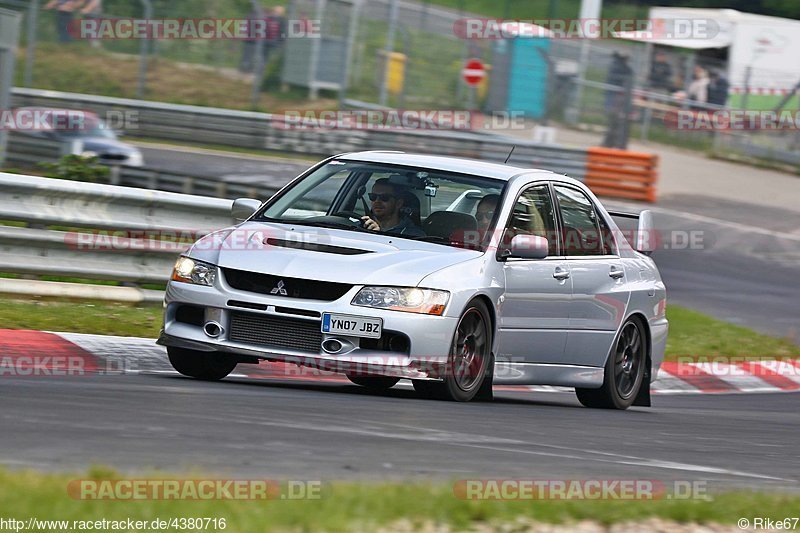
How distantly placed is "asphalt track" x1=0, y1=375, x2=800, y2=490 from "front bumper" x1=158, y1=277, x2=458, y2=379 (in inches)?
7.7

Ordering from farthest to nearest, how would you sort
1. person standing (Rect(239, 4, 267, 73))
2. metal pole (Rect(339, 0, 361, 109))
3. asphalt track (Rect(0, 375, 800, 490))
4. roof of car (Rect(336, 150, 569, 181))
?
person standing (Rect(239, 4, 267, 73)), metal pole (Rect(339, 0, 361, 109)), roof of car (Rect(336, 150, 569, 181)), asphalt track (Rect(0, 375, 800, 490))

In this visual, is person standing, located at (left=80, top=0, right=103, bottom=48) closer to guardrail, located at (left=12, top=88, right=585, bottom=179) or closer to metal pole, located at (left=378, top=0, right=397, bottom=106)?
guardrail, located at (left=12, top=88, right=585, bottom=179)

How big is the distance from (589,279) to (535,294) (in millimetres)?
754

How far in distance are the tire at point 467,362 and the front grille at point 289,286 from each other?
0.72m

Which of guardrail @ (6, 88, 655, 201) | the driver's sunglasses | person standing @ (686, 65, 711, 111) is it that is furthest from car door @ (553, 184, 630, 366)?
person standing @ (686, 65, 711, 111)

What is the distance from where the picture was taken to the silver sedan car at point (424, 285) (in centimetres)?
795

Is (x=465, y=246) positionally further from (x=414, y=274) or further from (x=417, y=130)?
(x=417, y=130)

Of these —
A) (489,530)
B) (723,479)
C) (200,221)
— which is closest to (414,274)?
(723,479)

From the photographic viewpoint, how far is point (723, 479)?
21.3ft

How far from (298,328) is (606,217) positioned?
3.13m

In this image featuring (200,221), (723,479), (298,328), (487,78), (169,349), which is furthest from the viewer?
(487,78)

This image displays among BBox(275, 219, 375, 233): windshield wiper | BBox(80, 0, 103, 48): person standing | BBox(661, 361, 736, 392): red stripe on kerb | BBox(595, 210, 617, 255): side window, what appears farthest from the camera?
BBox(80, 0, 103, 48): person standing

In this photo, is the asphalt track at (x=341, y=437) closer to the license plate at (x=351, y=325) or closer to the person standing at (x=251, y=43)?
the license plate at (x=351, y=325)

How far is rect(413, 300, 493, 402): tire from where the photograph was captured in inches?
324
